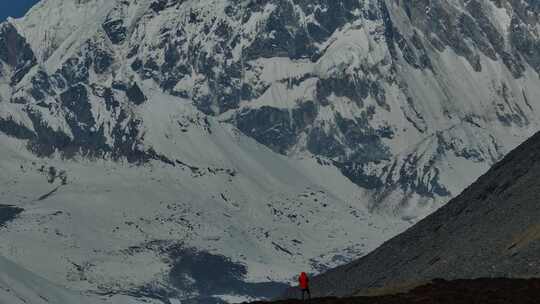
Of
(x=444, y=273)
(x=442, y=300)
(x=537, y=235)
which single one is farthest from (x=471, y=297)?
(x=444, y=273)

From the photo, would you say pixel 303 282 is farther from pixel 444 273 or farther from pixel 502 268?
pixel 444 273

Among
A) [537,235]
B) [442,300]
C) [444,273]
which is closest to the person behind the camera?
[442,300]

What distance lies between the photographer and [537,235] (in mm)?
176375

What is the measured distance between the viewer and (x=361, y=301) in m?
136

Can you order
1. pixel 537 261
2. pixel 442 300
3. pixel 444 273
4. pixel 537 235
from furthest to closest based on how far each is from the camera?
pixel 444 273, pixel 537 235, pixel 537 261, pixel 442 300

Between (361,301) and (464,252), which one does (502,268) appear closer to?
(464,252)

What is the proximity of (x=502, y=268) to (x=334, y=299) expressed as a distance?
35.9 m

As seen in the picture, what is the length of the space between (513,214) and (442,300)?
65268 mm

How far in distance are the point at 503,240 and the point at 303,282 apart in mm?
47681

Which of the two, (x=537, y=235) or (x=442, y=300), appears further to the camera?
(x=537, y=235)

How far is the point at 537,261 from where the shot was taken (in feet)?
540

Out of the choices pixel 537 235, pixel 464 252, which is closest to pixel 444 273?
pixel 464 252

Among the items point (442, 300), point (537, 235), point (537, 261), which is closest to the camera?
point (442, 300)

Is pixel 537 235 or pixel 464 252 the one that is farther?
pixel 464 252
